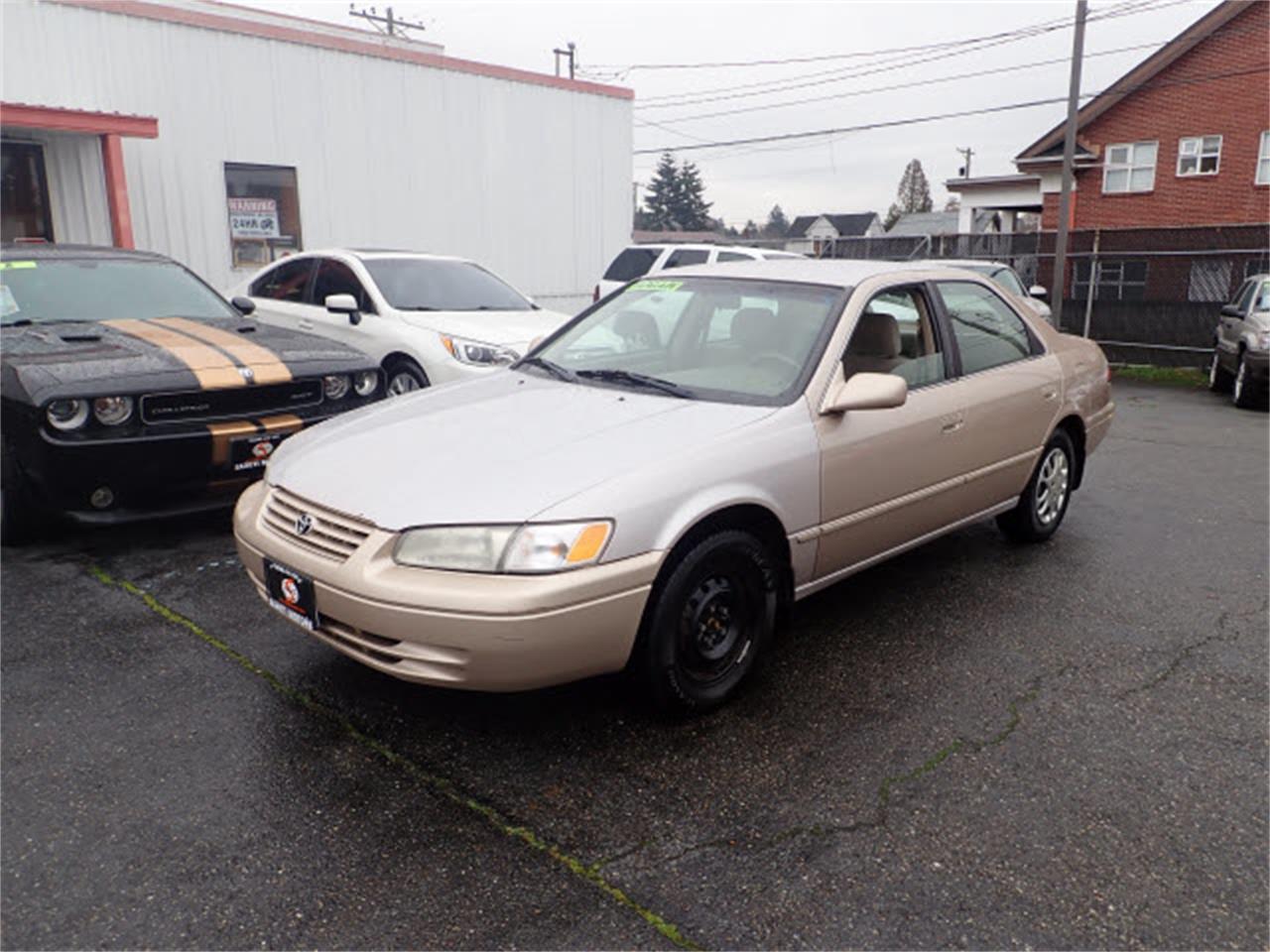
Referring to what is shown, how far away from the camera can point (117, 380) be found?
14.9 feet

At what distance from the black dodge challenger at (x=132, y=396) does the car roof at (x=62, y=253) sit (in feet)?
0.06

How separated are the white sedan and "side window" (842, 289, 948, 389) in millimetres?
3567

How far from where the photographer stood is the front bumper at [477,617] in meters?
2.69

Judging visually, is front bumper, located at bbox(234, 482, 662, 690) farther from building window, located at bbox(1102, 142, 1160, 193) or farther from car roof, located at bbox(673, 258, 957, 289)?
building window, located at bbox(1102, 142, 1160, 193)

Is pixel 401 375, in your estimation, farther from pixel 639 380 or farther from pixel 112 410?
pixel 639 380

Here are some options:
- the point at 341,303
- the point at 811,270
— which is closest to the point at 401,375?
the point at 341,303

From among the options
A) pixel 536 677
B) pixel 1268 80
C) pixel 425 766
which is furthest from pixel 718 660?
pixel 1268 80

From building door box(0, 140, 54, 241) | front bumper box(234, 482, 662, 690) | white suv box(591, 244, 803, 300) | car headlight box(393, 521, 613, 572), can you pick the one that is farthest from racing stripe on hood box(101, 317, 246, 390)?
white suv box(591, 244, 803, 300)

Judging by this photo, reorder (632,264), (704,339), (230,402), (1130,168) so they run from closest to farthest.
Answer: (704,339)
(230,402)
(632,264)
(1130,168)

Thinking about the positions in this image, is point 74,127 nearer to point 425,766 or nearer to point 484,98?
point 484,98

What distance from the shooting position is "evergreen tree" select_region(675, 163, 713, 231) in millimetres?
88688

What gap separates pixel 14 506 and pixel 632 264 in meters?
9.79

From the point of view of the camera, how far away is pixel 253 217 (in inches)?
460

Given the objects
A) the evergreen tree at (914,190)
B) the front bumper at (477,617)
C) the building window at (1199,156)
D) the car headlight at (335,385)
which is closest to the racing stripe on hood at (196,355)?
the car headlight at (335,385)
